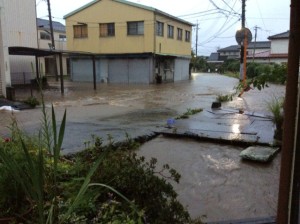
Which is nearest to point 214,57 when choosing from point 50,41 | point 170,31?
point 50,41

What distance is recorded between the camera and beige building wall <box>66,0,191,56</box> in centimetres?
2709

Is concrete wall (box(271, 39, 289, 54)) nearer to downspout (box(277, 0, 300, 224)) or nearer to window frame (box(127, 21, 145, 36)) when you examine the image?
window frame (box(127, 21, 145, 36))

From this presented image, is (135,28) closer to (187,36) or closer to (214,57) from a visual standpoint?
(187,36)

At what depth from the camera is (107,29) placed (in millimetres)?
29188

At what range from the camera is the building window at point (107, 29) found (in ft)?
94.8

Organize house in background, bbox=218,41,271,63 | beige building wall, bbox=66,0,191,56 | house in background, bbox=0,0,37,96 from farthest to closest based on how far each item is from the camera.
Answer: house in background, bbox=218,41,271,63, beige building wall, bbox=66,0,191,56, house in background, bbox=0,0,37,96

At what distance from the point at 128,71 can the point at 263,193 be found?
1001 inches

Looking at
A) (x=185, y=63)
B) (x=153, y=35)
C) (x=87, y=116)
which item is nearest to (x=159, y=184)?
(x=87, y=116)

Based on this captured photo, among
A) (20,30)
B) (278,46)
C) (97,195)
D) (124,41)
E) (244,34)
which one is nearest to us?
(97,195)

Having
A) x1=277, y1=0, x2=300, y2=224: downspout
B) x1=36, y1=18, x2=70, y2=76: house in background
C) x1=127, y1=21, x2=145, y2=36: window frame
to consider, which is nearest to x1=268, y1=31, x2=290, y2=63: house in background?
x1=127, y1=21, x2=145, y2=36: window frame

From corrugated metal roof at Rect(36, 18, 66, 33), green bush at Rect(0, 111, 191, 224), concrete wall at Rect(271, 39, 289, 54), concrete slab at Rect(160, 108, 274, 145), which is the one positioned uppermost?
corrugated metal roof at Rect(36, 18, 66, 33)

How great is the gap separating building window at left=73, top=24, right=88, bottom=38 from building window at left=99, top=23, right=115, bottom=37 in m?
1.77

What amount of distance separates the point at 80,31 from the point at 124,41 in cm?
513

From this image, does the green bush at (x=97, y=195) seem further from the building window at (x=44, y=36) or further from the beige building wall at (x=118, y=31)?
the building window at (x=44, y=36)
